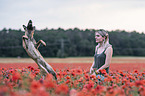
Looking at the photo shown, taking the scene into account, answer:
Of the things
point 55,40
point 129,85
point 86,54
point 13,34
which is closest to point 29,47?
point 129,85

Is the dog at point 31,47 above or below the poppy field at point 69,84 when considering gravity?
above

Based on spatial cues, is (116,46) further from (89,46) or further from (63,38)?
(63,38)

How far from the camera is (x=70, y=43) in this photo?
4775cm

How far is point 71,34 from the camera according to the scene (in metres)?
50.2

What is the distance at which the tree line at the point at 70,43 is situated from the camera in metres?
39.8

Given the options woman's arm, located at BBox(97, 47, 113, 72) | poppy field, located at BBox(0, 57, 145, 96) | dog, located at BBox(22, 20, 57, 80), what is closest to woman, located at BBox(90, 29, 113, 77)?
woman's arm, located at BBox(97, 47, 113, 72)

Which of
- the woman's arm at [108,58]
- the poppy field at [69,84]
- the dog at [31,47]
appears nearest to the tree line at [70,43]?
the woman's arm at [108,58]

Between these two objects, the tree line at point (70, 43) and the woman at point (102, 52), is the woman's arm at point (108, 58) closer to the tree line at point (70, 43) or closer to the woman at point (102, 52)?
the woman at point (102, 52)

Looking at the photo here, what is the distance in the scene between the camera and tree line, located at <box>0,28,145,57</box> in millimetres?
39844

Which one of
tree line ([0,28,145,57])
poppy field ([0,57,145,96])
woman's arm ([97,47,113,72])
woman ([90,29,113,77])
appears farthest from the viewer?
tree line ([0,28,145,57])

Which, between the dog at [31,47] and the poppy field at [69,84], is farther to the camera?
the dog at [31,47]

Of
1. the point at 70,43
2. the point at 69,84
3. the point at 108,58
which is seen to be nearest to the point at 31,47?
the point at 69,84

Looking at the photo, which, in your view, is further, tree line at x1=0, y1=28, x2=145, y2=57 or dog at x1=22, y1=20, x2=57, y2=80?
tree line at x1=0, y1=28, x2=145, y2=57

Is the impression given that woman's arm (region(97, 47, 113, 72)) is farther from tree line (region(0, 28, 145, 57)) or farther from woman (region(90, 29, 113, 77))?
tree line (region(0, 28, 145, 57))
